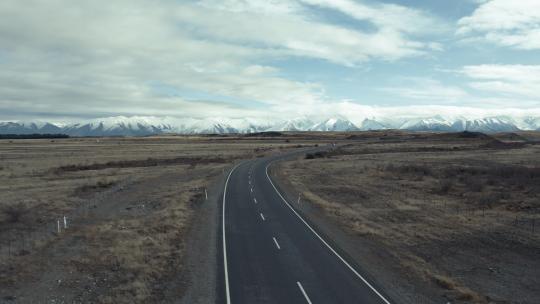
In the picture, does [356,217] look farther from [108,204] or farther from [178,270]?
[108,204]

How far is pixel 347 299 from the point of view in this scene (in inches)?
617

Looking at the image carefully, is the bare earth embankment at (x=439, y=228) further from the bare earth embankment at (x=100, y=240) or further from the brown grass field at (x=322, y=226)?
the bare earth embankment at (x=100, y=240)

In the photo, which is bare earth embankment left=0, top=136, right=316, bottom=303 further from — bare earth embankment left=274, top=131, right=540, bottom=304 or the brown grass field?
bare earth embankment left=274, top=131, right=540, bottom=304

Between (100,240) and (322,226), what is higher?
(100,240)

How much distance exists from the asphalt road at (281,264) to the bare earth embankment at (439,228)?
1.29m

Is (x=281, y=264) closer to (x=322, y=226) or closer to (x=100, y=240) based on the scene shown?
(x=322, y=226)

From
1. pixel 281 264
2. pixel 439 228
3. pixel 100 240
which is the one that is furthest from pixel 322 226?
pixel 100 240

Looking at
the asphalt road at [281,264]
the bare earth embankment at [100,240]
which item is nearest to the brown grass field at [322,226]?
the bare earth embankment at [100,240]

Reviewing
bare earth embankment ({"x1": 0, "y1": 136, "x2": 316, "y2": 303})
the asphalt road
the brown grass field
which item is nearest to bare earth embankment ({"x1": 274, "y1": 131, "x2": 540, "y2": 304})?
the brown grass field

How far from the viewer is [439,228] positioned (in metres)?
27.4

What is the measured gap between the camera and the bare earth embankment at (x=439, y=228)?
58.3 ft

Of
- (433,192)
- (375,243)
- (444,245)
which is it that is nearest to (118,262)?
(375,243)

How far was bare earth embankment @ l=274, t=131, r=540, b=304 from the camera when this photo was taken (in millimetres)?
17766

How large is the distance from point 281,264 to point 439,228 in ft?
40.6
